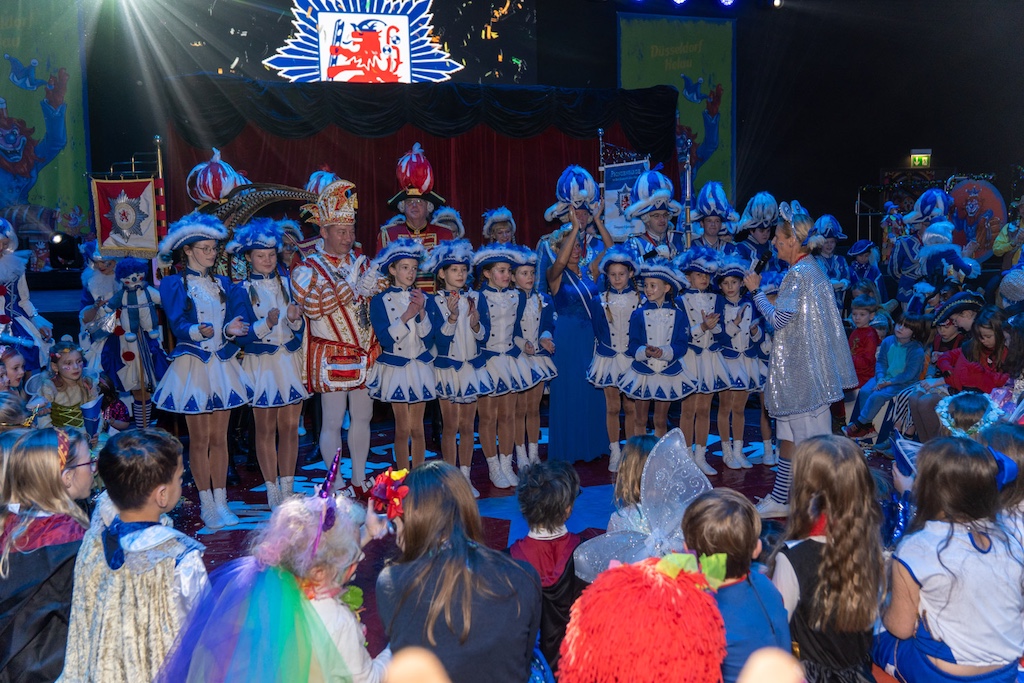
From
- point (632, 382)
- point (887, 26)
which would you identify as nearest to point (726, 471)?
point (632, 382)

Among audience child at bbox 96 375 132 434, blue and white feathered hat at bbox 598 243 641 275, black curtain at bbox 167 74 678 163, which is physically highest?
black curtain at bbox 167 74 678 163

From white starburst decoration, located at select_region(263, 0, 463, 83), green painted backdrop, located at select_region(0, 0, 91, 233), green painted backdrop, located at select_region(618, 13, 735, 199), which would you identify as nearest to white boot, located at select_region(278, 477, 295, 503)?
white starburst decoration, located at select_region(263, 0, 463, 83)

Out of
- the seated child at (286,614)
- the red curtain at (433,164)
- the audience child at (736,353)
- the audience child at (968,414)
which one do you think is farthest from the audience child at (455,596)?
the red curtain at (433,164)

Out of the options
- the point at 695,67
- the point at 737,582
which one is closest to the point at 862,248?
the point at 695,67

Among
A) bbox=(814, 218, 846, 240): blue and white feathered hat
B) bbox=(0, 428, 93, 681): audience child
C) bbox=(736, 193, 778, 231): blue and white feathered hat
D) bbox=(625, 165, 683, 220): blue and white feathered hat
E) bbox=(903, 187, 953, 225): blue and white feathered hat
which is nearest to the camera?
bbox=(0, 428, 93, 681): audience child

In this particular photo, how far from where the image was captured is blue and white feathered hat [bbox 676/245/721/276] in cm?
632

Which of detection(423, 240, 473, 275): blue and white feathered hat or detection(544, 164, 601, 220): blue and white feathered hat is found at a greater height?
detection(544, 164, 601, 220): blue and white feathered hat

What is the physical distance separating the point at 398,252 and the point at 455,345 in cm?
75

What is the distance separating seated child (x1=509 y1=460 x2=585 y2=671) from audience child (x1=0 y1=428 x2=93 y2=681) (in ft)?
4.67

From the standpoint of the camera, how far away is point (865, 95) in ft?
47.0

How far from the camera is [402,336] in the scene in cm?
557

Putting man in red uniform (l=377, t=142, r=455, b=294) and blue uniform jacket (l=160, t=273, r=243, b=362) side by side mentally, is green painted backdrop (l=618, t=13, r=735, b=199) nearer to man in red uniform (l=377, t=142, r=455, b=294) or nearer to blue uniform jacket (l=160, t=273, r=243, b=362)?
man in red uniform (l=377, t=142, r=455, b=294)

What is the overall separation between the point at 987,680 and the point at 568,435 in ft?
13.4

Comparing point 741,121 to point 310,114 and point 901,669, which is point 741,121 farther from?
point 901,669
